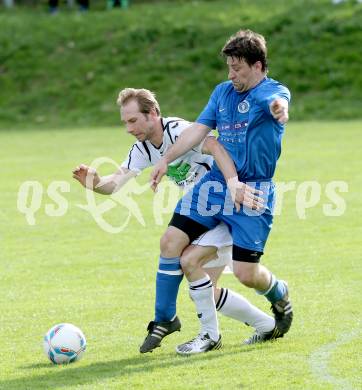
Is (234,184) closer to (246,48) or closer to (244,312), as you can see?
(246,48)

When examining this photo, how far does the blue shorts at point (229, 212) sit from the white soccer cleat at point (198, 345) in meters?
0.71

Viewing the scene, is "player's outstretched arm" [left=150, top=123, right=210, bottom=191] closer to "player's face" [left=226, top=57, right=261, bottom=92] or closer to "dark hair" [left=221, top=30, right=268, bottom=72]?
"player's face" [left=226, top=57, right=261, bottom=92]

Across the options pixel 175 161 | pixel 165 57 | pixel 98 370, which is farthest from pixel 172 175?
pixel 165 57

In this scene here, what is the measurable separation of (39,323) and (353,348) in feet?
8.35

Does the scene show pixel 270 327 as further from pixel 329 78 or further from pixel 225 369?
pixel 329 78

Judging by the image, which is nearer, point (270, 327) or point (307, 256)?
point (270, 327)

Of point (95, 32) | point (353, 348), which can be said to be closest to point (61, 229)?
point (353, 348)

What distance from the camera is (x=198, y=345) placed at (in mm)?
7074

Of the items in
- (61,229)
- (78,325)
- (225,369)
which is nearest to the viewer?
(225,369)

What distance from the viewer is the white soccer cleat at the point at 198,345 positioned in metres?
7.05

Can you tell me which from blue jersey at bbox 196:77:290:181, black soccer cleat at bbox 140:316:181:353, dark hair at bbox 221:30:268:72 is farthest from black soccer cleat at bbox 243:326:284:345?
dark hair at bbox 221:30:268:72

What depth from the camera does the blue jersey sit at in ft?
22.9

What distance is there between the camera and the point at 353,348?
6.96m

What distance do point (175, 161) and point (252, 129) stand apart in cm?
81
